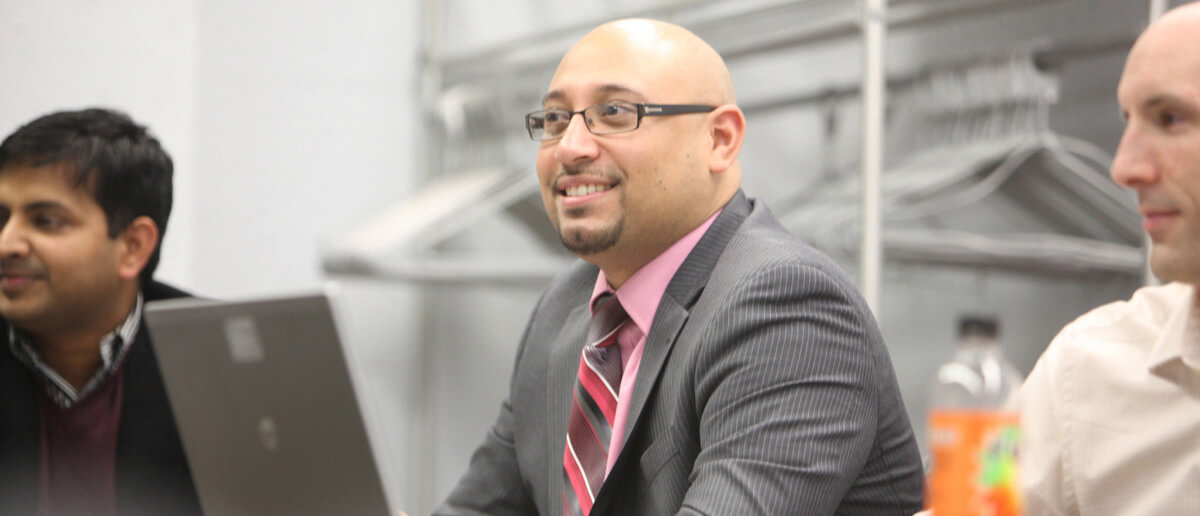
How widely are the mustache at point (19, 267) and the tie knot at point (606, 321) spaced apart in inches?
29.8

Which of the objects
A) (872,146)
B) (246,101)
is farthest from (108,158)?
(872,146)

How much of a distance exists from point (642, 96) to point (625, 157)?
3.0 inches

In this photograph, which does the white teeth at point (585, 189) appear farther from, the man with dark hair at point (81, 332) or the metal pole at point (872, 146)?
the metal pole at point (872, 146)

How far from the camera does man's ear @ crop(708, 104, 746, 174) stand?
4.35ft

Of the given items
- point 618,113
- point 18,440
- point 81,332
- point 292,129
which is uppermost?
point 618,113

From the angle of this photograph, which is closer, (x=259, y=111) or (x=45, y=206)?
(x=45, y=206)

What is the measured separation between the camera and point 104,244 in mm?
1495

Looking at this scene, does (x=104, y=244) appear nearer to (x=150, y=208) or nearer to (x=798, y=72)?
(x=150, y=208)

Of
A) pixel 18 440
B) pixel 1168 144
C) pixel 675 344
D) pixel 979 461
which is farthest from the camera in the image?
pixel 18 440

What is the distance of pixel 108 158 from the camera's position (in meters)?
1.50

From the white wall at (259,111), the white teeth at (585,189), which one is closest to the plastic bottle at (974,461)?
the white teeth at (585,189)

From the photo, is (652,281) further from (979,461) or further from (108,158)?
(108,158)

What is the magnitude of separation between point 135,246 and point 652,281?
788 millimetres

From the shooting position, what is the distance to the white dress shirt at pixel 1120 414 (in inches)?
37.1
